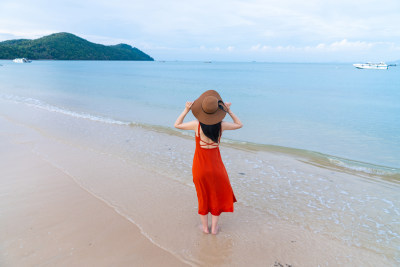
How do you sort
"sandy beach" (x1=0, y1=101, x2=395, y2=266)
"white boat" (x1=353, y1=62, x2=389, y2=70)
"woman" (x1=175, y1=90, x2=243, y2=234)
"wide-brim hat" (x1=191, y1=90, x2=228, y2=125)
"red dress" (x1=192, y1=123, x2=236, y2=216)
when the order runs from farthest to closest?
"white boat" (x1=353, y1=62, x2=389, y2=70) < "red dress" (x1=192, y1=123, x2=236, y2=216) < "sandy beach" (x1=0, y1=101, x2=395, y2=266) < "woman" (x1=175, y1=90, x2=243, y2=234) < "wide-brim hat" (x1=191, y1=90, x2=228, y2=125)

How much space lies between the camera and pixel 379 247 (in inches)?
148

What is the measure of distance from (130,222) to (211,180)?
4.98ft

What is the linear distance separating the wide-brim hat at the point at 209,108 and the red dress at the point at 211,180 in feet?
0.85

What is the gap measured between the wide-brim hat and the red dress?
260mm

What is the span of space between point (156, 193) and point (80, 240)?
1.77 meters

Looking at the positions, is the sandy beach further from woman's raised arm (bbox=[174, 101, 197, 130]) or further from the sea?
woman's raised arm (bbox=[174, 101, 197, 130])

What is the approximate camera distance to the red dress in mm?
3420

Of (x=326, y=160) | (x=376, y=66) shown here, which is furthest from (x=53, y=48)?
(x=326, y=160)

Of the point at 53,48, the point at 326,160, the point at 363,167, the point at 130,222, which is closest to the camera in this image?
the point at 130,222

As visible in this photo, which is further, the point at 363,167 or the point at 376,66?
the point at 376,66

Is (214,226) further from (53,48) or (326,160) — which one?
(53,48)

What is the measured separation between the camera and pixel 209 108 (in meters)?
3.05

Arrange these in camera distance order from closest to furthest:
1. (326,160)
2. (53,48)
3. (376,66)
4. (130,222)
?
(130,222)
(326,160)
(376,66)
(53,48)

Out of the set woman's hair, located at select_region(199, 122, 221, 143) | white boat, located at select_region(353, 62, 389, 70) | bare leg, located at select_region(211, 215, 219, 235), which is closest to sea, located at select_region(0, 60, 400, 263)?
bare leg, located at select_region(211, 215, 219, 235)
